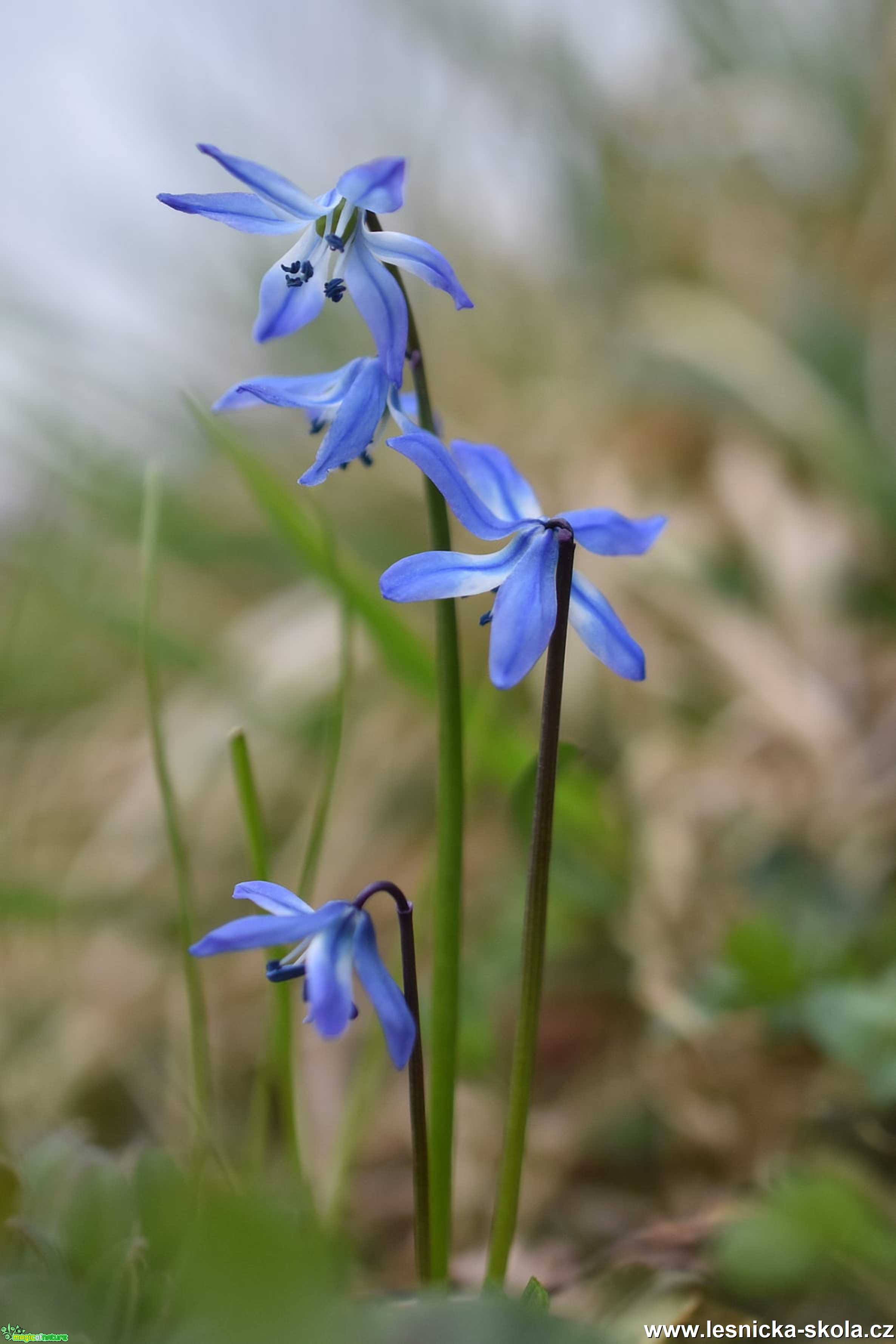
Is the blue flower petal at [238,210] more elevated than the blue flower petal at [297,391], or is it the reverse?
the blue flower petal at [238,210]

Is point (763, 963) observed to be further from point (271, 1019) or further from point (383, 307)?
point (383, 307)

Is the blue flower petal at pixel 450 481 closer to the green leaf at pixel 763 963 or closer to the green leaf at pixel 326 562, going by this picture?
the green leaf at pixel 326 562

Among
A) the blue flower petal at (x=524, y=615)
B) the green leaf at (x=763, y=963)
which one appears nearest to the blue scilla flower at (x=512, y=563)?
the blue flower petal at (x=524, y=615)

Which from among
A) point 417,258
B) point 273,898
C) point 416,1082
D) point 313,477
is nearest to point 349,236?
point 417,258

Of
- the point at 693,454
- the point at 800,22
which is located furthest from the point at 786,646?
the point at 800,22

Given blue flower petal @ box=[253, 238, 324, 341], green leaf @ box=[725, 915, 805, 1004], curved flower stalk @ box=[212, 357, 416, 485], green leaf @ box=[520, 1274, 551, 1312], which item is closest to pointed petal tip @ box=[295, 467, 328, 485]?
curved flower stalk @ box=[212, 357, 416, 485]

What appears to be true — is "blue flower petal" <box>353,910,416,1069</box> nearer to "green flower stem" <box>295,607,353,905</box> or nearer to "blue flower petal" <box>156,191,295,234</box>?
"green flower stem" <box>295,607,353,905</box>
